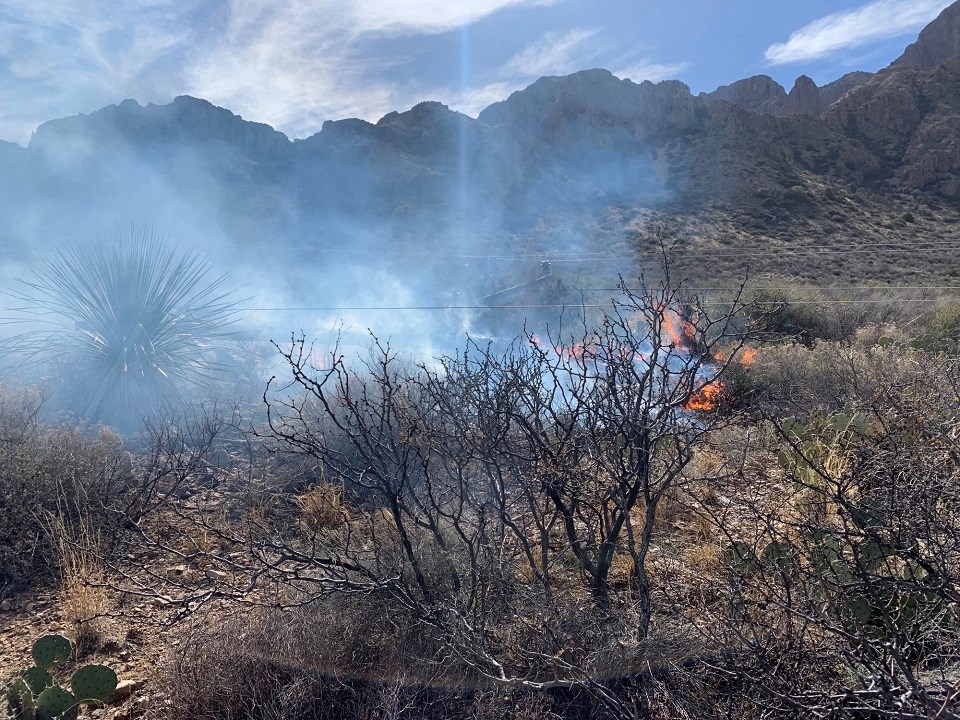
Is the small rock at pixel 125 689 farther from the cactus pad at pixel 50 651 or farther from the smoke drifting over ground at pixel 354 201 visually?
the smoke drifting over ground at pixel 354 201

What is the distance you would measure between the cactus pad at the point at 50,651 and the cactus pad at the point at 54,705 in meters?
0.36

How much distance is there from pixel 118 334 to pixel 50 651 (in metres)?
6.34

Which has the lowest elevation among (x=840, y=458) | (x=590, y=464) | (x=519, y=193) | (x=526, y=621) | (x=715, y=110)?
(x=840, y=458)

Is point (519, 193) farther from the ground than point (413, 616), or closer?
farther from the ground

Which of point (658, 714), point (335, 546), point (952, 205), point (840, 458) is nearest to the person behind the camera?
point (658, 714)

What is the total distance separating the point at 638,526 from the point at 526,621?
181 cm

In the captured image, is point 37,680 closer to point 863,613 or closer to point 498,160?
point 863,613

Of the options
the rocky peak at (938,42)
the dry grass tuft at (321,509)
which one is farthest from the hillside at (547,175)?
the dry grass tuft at (321,509)

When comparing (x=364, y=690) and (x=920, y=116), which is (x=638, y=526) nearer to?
(x=364, y=690)

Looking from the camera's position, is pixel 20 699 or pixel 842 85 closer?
pixel 20 699

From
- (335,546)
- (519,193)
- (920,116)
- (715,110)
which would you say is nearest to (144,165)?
(519,193)

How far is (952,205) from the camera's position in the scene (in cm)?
2881

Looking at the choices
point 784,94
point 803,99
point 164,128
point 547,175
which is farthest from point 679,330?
point 784,94

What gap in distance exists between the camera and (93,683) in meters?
3.06
